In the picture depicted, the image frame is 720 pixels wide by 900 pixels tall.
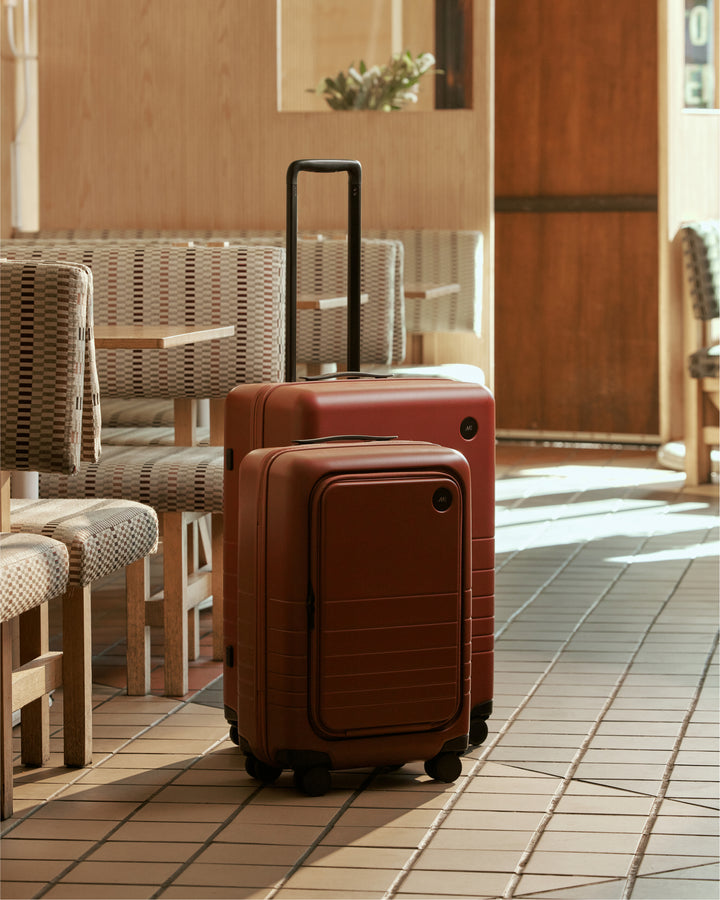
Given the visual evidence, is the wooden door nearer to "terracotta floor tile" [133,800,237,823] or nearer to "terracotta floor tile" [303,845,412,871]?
"terracotta floor tile" [133,800,237,823]

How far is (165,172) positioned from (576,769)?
14.1 feet

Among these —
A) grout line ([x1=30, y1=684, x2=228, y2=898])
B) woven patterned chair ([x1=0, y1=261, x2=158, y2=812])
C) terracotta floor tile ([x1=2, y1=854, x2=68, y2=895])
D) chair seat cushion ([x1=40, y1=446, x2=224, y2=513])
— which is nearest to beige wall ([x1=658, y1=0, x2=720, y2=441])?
chair seat cushion ([x1=40, y1=446, x2=224, y2=513])

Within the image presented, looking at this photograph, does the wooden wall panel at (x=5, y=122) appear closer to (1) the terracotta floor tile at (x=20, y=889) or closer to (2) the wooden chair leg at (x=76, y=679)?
(2) the wooden chair leg at (x=76, y=679)

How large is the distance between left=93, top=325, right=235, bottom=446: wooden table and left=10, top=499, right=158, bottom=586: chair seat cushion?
348 millimetres

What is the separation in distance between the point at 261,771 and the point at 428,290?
3.13 m

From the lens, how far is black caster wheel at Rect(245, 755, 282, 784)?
278 centimetres

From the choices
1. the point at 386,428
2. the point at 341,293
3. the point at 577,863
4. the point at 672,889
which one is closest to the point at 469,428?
the point at 386,428

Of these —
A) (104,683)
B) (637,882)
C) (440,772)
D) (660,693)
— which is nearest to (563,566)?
(660,693)

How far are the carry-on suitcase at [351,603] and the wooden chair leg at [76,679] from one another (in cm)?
35

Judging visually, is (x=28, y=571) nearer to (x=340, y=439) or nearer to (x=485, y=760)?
(x=340, y=439)

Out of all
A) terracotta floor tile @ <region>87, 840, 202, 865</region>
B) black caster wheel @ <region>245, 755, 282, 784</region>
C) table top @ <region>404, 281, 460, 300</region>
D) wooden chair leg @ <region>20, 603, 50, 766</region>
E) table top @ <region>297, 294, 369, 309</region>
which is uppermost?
table top @ <region>404, 281, 460, 300</region>

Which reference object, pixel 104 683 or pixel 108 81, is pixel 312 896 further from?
pixel 108 81

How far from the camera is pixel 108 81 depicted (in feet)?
21.6

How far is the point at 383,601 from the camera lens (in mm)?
2654
